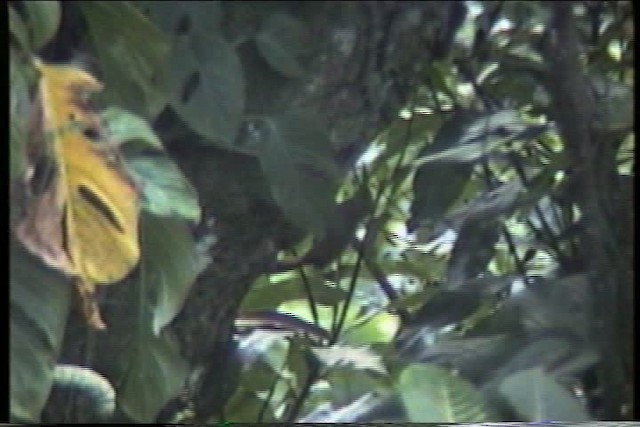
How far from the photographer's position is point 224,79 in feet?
4.75

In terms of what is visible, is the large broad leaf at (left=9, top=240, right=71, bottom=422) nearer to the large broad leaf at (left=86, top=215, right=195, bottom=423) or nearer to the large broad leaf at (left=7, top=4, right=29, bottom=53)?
the large broad leaf at (left=86, top=215, right=195, bottom=423)

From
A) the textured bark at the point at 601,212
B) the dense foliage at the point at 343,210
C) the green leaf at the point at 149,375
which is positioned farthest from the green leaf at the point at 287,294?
the textured bark at the point at 601,212

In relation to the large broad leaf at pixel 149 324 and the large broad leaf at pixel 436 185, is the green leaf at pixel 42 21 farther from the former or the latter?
the large broad leaf at pixel 436 185

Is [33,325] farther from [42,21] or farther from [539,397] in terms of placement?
[539,397]

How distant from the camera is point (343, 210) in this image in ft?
4.75

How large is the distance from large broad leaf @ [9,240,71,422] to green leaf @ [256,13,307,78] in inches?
18.6

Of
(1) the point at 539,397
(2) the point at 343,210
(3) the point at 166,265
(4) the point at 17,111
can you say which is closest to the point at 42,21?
(4) the point at 17,111

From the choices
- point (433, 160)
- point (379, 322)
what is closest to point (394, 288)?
point (379, 322)

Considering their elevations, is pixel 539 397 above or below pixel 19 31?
below

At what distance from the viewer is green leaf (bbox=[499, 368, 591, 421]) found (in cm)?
142

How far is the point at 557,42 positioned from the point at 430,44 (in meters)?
0.20

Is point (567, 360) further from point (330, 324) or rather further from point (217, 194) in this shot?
point (217, 194)

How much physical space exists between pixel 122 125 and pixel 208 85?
0.48 feet

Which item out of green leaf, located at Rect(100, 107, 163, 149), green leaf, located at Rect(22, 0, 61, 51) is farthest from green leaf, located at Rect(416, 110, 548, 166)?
green leaf, located at Rect(22, 0, 61, 51)
